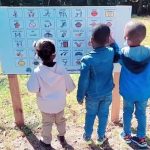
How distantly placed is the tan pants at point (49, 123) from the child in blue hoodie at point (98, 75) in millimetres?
296

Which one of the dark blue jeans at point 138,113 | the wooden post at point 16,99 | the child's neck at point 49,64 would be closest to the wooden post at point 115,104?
the dark blue jeans at point 138,113

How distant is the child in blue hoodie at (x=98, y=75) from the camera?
345cm

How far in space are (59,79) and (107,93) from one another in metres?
0.53

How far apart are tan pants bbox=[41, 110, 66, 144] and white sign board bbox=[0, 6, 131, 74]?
1.85 feet

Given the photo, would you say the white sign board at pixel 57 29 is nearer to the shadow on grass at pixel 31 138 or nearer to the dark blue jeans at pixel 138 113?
the dark blue jeans at pixel 138 113

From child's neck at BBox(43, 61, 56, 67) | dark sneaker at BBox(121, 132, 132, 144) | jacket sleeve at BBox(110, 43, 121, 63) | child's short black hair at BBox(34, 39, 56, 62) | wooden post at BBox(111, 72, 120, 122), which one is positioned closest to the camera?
child's short black hair at BBox(34, 39, 56, 62)

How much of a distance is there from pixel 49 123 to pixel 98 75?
0.82 metres

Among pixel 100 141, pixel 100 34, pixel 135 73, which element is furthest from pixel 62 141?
pixel 100 34

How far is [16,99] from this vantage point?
4.37 meters

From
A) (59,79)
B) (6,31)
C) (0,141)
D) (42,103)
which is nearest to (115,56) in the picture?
(59,79)

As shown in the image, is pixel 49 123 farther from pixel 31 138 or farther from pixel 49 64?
pixel 49 64

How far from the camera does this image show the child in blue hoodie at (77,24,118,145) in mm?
3453

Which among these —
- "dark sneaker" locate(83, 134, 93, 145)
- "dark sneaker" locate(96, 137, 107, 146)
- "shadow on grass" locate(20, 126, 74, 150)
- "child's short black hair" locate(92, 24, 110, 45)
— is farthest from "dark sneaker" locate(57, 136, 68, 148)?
"child's short black hair" locate(92, 24, 110, 45)

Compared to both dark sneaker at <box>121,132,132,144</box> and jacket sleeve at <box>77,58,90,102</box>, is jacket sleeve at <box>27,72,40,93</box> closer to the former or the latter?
jacket sleeve at <box>77,58,90,102</box>
